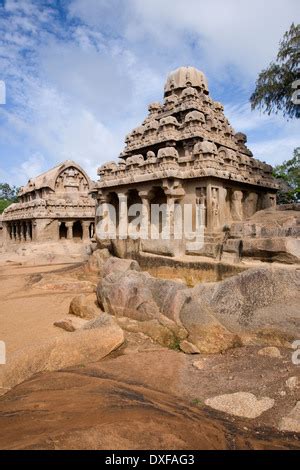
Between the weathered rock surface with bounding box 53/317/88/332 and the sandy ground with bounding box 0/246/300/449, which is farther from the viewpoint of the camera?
the weathered rock surface with bounding box 53/317/88/332

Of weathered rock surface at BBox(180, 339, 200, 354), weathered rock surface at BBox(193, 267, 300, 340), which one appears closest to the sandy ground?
weathered rock surface at BBox(180, 339, 200, 354)

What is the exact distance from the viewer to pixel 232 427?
335 centimetres

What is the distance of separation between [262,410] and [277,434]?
0.46 meters

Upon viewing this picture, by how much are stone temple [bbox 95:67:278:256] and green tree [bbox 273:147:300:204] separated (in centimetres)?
1187

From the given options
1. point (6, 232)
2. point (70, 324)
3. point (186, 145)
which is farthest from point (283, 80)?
point (6, 232)

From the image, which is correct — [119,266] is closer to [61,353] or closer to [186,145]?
[61,353]

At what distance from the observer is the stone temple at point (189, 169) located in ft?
35.7

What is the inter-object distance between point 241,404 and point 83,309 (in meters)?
5.52

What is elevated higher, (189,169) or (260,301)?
(189,169)

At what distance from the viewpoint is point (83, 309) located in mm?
8484

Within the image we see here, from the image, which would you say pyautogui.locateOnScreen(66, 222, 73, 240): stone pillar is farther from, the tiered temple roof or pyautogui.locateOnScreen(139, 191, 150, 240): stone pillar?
pyautogui.locateOnScreen(139, 191, 150, 240): stone pillar

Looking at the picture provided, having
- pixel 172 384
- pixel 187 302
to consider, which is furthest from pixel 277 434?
pixel 187 302

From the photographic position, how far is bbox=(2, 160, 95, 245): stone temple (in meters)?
27.0

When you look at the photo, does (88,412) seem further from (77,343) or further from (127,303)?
(127,303)
